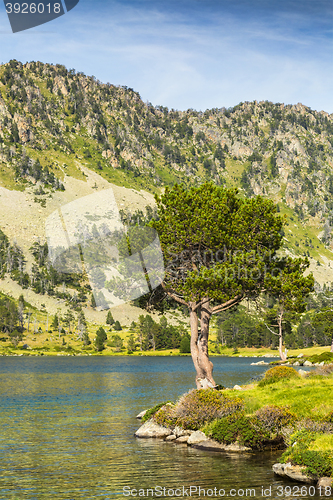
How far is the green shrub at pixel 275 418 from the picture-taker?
29078mm

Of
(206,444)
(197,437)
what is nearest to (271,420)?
(206,444)

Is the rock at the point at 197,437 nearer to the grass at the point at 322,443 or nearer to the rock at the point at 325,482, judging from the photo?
the grass at the point at 322,443

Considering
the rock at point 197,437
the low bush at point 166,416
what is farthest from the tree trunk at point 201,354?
the rock at point 197,437

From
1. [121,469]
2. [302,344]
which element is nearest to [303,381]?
[121,469]

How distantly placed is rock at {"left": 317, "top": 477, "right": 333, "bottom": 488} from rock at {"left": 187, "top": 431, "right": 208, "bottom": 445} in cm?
1100

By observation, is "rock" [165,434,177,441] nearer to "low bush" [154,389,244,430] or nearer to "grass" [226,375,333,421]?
"low bush" [154,389,244,430]

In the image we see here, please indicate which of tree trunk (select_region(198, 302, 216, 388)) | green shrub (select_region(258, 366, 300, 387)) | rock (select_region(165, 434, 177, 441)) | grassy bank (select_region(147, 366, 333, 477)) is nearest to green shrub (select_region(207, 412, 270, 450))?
grassy bank (select_region(147, 366, 333, 477))

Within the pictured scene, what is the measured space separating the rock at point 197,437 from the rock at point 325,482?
433 inches

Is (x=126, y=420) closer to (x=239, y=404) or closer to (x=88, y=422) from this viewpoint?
(x=88, y=422)

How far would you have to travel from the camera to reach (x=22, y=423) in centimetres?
4000

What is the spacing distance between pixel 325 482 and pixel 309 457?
1468 mm

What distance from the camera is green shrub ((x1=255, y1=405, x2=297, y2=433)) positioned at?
29.1m

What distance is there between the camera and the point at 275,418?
29.2 meters

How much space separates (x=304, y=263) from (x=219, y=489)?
28.7 metres
